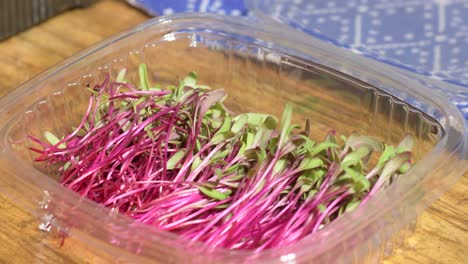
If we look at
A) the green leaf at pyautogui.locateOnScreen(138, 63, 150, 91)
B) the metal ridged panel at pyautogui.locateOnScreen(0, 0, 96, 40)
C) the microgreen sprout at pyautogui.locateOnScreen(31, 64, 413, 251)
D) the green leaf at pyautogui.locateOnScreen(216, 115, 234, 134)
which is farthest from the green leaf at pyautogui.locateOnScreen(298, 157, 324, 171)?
the metal ridged panel at pyautogui.locateOnScreen(0, 0, 96, 40)

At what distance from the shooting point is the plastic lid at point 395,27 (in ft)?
3.88

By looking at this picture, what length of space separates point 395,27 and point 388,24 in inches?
0.5

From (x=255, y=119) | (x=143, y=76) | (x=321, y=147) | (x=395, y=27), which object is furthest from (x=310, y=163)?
(x=395, y=27)

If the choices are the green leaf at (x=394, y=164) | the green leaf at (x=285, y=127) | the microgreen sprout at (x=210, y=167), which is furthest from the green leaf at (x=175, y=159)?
the green leaf at (x=394, y=164)

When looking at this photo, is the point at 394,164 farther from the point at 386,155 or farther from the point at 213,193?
the point at 213,193

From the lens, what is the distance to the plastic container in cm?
69

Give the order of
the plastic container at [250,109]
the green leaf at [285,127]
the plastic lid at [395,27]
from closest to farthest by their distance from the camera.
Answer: the plastic container at [250,109]
the green leaf at [285,127]
the plastic lid at [395,27]

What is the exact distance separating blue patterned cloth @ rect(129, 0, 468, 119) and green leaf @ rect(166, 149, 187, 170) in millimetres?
469

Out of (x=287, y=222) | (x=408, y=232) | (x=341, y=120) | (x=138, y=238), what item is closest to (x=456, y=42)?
(x=341, y=120)

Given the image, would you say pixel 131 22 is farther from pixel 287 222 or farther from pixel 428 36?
pixel 287 222

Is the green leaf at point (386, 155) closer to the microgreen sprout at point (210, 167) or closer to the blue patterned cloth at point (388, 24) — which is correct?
the microgreen sprout at point (210, 167)

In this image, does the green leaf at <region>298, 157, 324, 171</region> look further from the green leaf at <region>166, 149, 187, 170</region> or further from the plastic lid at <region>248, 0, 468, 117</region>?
the plastic lid at <region>248, 0, 468, 117</region>

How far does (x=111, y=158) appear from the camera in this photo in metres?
0.84

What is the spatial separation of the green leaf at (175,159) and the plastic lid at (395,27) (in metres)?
0.46
